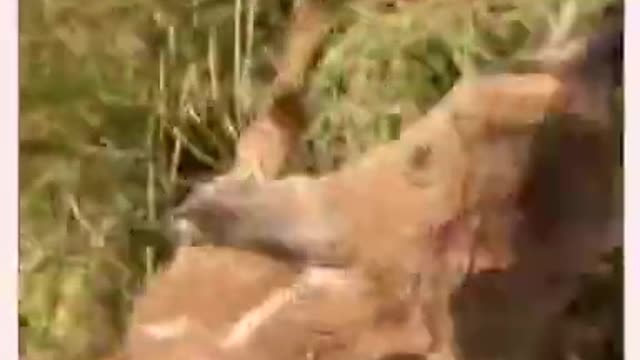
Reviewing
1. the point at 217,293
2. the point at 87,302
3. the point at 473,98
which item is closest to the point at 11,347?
the point at 87,302

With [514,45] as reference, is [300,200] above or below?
below

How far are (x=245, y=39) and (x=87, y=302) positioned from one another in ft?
1.03

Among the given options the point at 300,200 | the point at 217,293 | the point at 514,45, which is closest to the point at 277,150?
the point at 300,200

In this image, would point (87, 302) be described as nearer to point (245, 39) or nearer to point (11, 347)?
point (11, 347)

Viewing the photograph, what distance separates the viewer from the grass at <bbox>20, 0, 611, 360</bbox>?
1194 millimetres

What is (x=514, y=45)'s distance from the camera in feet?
3.91

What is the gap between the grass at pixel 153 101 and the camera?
1.19 metres

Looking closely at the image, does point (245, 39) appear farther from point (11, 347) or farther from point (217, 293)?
point (11, 347)

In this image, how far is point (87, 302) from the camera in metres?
1.20

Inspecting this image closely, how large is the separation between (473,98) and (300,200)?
0.20m

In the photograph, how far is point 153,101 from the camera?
1205 millimetres

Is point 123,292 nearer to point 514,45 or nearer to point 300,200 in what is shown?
point 300,200

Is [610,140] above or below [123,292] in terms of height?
above
